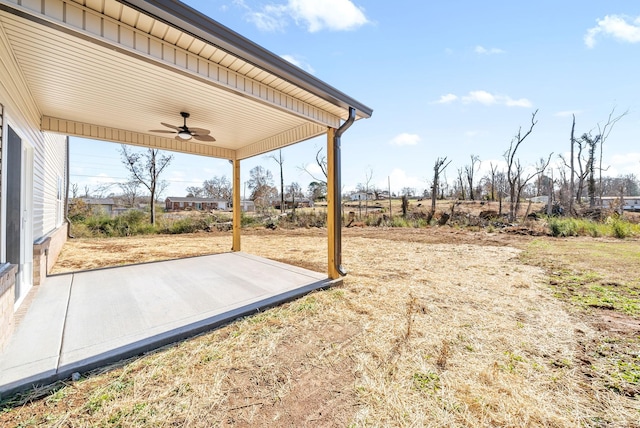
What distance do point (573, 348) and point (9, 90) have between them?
5.96m

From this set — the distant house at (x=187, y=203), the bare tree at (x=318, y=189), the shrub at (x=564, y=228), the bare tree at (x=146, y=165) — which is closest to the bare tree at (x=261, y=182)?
the bare tree at (x=318, y=189)

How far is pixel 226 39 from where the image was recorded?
2318 mm

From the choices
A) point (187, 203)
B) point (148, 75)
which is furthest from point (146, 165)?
point (187, 203)

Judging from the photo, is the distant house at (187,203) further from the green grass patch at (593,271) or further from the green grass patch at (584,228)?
the green grass patch at (593,271)

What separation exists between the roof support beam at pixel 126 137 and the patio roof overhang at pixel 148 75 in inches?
0.7

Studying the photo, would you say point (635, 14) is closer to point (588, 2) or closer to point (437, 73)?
point (588, 2)

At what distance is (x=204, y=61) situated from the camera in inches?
100

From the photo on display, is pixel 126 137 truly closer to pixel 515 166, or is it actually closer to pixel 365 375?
pixel 365 375

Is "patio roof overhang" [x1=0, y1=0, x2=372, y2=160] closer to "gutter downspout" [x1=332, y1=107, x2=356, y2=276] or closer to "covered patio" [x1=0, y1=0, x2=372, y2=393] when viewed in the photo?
"covered patio" [x1=0, y1=0, x2=372, y2=393]

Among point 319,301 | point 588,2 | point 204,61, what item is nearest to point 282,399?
point 319,301

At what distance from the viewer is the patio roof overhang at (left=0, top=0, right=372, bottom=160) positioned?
193 cm

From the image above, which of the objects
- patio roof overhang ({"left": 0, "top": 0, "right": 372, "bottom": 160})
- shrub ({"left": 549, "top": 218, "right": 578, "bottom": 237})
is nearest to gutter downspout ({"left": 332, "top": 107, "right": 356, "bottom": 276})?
patio roof overhang ({"left": 0, "top": 0, "right": 372, "bottom": 160})

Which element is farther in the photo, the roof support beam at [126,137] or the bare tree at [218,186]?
the bare tree at [218,186]

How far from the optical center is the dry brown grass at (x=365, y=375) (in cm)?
159
